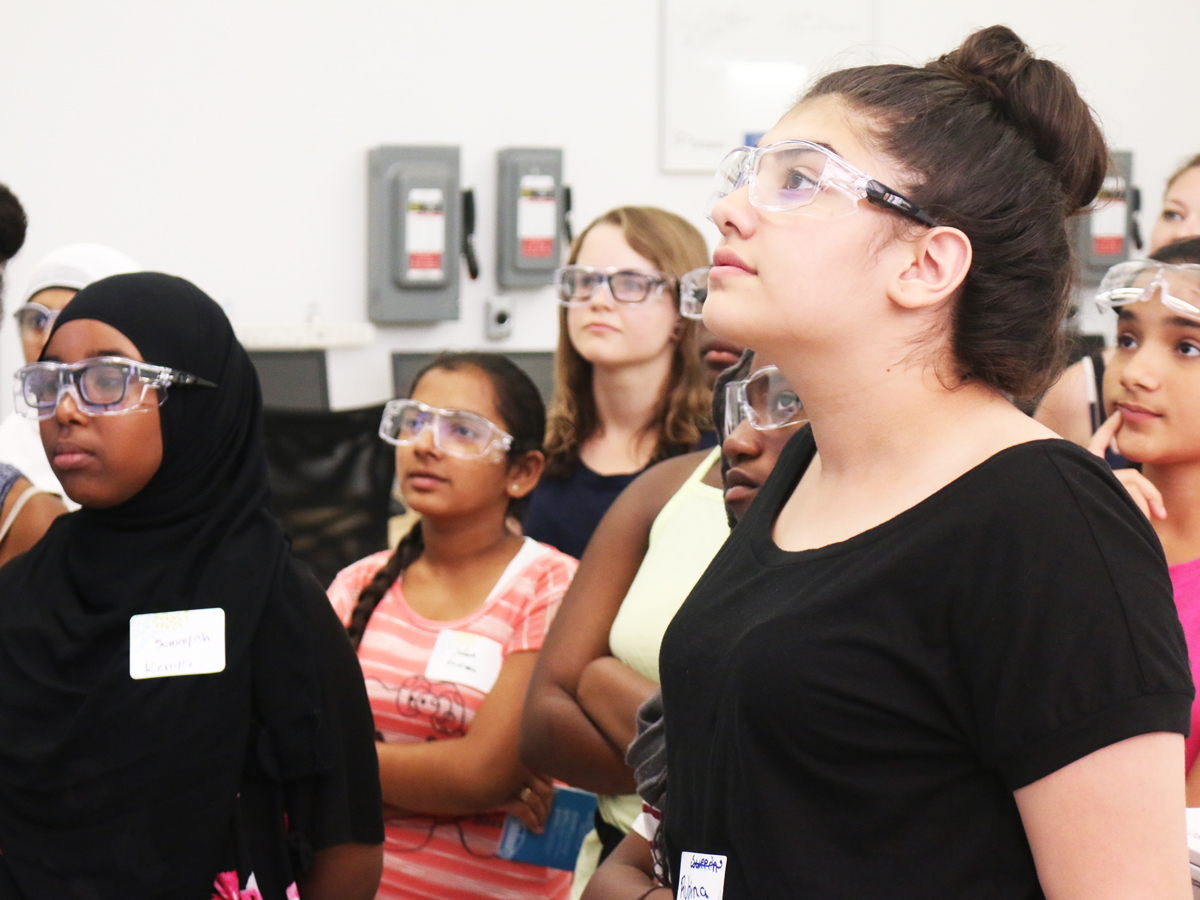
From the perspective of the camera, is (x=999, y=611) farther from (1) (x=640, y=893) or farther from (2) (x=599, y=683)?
(2) (x=599, y=683)

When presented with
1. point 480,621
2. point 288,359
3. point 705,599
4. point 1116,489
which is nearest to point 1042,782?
point 1116,489

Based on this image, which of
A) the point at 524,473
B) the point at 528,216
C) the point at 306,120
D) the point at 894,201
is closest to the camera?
the point at 894,201

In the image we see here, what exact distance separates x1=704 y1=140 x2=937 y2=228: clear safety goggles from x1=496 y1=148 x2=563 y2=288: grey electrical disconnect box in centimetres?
420

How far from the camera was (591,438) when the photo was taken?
2.78 meters

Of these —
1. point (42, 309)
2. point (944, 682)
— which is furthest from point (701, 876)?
point (42, 309)

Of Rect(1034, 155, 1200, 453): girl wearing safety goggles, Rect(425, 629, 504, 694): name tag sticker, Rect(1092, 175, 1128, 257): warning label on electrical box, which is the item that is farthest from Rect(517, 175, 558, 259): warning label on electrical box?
Rect(425, 629, 504, 694): name tag sticker

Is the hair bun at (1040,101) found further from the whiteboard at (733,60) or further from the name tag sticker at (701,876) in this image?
the whiteboard at (733,60)

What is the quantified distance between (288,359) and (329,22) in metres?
1.53

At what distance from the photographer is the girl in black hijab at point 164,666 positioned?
1.54m

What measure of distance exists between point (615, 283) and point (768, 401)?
132 centimetres

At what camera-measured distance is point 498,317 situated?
210 inches

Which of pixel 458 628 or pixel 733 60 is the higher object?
pixel 733 60

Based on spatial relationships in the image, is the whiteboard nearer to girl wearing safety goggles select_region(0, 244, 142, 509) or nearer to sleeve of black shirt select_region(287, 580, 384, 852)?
girl wearing safety goggles select_region(0, 244, 142, 509)

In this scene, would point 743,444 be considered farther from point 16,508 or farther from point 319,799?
point 16,508
